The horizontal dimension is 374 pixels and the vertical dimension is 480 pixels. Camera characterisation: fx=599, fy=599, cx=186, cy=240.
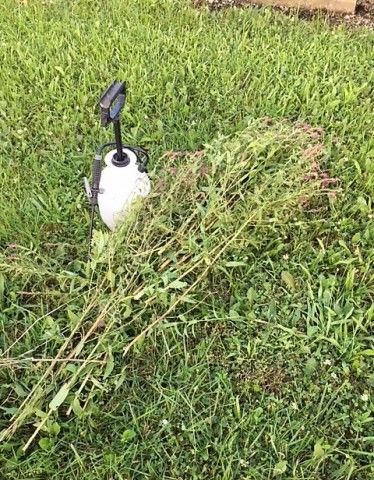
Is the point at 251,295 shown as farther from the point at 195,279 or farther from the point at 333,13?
the point at 333,13

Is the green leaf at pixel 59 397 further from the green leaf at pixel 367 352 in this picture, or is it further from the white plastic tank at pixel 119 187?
the green leaf at pixel 367 352

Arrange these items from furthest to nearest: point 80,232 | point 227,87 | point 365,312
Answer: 1. point 227,87
2. point 80,232
3. point 365,312

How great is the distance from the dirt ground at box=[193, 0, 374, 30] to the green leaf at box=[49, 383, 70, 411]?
2688 mm

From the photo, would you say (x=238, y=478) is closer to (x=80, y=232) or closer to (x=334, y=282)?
(x=334, y=282)

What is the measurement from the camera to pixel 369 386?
2080 mm

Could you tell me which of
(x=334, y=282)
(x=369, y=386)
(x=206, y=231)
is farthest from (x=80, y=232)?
(x=369, y=386)

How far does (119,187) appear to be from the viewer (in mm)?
2268

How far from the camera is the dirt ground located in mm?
3705

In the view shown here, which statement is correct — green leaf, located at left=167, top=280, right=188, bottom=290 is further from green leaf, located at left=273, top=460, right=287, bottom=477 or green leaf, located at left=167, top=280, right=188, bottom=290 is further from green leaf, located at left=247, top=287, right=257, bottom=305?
green leaf, located at left=273, top=460, right=287, bottom=477

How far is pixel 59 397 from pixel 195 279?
67 cm

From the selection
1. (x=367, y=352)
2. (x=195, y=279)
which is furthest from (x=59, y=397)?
(x=367, y=352)

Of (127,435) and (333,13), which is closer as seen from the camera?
(127,435)

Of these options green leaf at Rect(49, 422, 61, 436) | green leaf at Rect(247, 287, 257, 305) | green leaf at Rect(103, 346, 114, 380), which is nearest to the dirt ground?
green leaf at Rect(247, 287, 257, 305)

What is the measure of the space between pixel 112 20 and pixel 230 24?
2.31 ft
